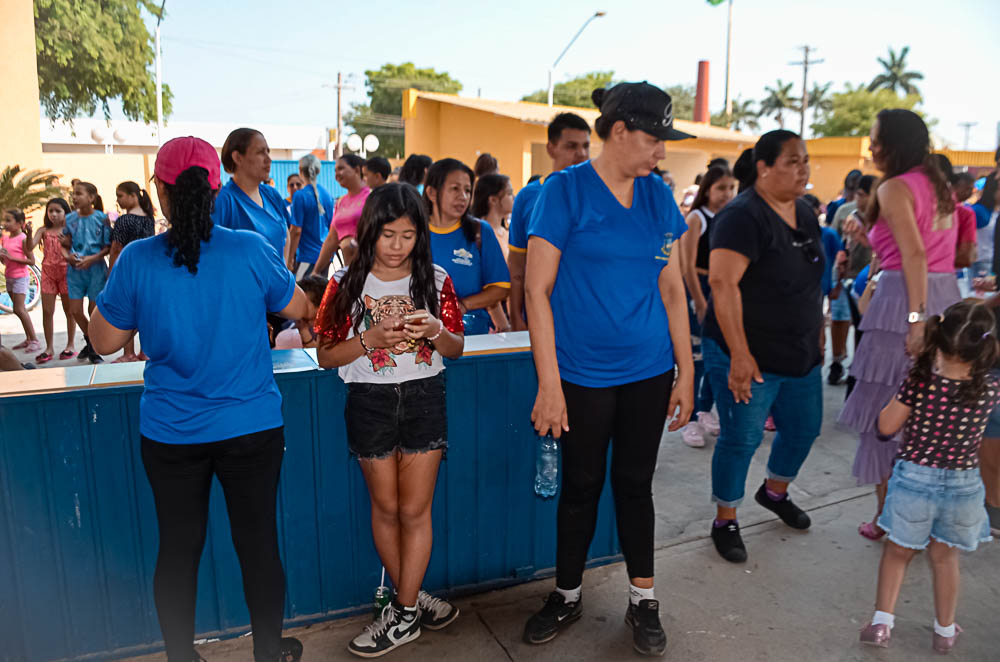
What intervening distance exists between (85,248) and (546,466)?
666cm

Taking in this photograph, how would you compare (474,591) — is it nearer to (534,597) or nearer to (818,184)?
(534,597)

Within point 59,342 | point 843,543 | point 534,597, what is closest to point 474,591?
point 534,597

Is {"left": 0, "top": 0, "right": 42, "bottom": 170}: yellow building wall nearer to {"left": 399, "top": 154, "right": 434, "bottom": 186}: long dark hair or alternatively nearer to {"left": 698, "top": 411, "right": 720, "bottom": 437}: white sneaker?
{"left": 399, "top": 154, "right": 434, "bottom": 186}: long dark hair

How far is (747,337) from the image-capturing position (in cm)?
343

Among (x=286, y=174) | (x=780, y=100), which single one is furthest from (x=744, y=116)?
(x=286, y=174)

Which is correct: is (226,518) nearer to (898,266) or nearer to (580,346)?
(580,346)

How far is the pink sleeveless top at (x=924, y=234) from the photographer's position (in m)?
3.35

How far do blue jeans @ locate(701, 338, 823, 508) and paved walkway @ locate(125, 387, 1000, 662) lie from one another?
1.26ft

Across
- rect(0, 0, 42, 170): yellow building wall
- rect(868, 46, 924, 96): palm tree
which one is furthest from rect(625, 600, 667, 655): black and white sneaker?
rect(868, 46, 924, 96): palm tree

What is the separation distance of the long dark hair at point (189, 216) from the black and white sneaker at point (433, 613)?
5.22 ft

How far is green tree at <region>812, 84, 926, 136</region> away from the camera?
49062 mm

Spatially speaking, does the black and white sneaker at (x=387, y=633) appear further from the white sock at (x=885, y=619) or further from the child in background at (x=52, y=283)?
the child in background at (x=52, y=283)

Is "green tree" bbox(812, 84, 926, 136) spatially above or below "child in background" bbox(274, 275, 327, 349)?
above

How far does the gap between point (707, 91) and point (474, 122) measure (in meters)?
24.4
